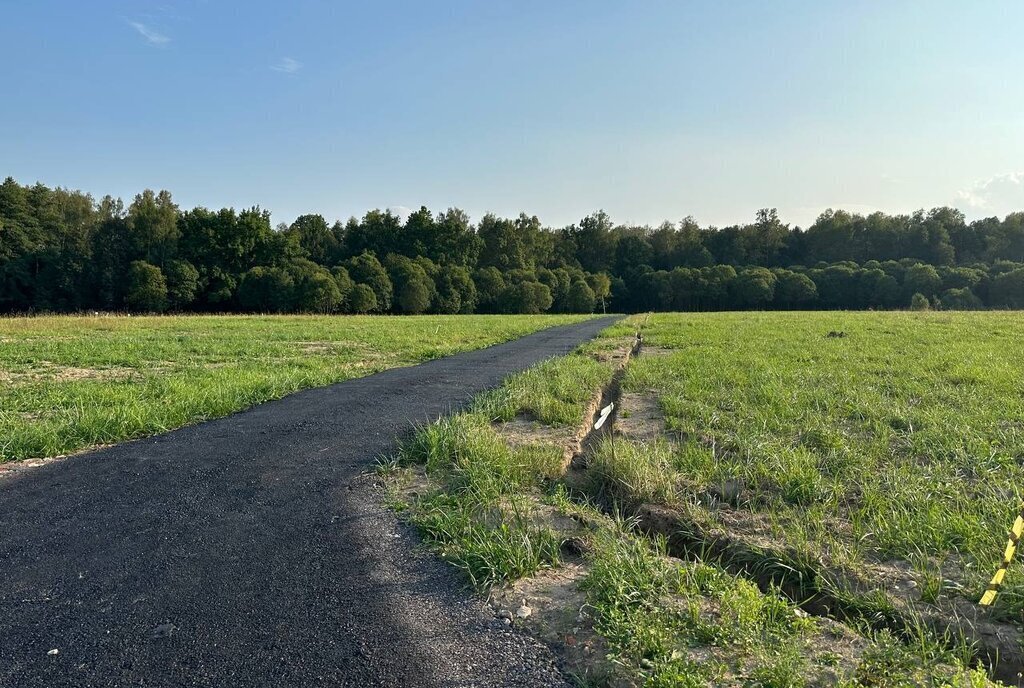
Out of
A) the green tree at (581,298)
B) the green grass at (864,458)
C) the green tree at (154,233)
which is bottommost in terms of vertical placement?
the green grass at (864,458)

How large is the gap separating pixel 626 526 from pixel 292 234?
80375 millimetres

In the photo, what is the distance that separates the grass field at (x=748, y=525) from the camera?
295 centimetres

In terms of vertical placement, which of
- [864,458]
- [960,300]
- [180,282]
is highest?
[180,282]

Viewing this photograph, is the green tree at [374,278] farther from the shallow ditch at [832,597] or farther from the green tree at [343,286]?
the shallow ditch at [832,597]

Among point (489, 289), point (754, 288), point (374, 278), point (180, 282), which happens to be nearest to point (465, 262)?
point (489, 289)

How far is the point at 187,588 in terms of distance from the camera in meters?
3.71

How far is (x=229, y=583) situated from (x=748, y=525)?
384 centimetres

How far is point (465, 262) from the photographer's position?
9538cm

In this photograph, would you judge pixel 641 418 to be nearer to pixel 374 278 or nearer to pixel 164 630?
pixel 164 630

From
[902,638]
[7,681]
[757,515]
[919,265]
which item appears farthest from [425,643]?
[919,265]

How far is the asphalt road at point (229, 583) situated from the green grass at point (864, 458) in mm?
2353

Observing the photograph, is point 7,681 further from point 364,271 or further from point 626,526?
point 364,271

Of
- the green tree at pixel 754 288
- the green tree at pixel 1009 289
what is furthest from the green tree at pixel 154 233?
the green tree at pixel 1009 289

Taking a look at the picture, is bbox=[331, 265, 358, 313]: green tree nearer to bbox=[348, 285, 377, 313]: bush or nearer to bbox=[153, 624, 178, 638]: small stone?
bbox=[348, 285, 377, 313]: bush
